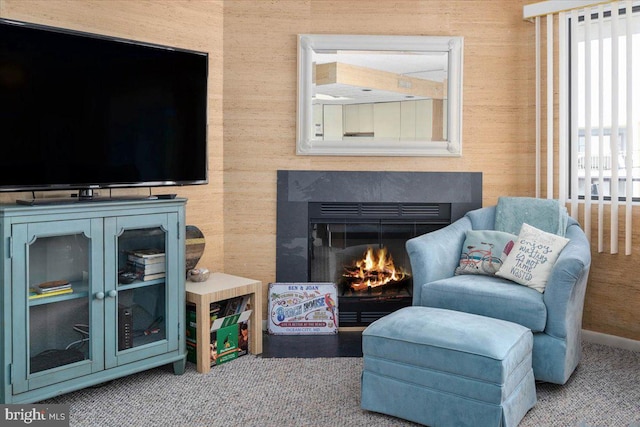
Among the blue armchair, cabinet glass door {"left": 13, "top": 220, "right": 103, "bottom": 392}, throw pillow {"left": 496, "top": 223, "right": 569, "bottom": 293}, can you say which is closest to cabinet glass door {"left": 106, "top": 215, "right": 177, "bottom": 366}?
cabinet glass door {"left": 13, "top": 220, "right": 103, "bottom": 392}

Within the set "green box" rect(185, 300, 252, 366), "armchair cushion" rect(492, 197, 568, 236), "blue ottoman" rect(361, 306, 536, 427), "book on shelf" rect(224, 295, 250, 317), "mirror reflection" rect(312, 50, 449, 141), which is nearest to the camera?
"blue ottoman" rect(361, 306, 536, 427)

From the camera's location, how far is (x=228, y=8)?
154 inches

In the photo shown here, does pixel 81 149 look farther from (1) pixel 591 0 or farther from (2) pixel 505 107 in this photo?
(1) pixel 591 0

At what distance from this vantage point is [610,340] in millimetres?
3680

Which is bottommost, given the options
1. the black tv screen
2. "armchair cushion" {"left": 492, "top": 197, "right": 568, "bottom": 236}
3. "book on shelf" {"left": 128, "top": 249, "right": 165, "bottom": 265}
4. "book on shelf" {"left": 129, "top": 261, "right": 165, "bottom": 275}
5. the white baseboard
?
the white baseboard

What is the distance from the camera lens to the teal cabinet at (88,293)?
2.50m

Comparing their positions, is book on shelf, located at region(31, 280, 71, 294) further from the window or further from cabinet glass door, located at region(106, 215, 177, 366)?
the window

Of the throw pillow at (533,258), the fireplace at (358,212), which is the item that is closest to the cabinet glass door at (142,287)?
the fireplace at (358,212)

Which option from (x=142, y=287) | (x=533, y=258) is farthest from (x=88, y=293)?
(x=533, y=258)

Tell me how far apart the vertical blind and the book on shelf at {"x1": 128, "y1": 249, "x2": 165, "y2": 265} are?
2457mm

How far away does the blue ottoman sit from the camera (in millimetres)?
2357

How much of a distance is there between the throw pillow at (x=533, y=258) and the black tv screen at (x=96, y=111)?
1773mm

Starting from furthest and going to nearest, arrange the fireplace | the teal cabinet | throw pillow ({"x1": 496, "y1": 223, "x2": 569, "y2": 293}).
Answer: the fireplace
throw pillow ({"x1": 496, "y1": 223, "x2": 569, "y2": 293})
the teal cabinet

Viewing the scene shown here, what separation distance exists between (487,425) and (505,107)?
2.32 m
